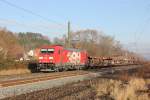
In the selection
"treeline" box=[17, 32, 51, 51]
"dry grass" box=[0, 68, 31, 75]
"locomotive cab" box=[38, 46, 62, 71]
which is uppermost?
"treeline" box=[17, 32, 51, 51]

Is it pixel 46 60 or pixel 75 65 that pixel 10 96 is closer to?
pixel 46 60

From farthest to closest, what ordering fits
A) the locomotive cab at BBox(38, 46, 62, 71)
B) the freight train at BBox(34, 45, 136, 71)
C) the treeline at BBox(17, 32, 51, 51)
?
the treeline at BBox(17, 32, 51, 51), the freight train at BBox(34, 45, 136, 71), the locomotive cab at BBox(38, 46, 62, 71)

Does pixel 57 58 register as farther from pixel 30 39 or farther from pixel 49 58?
pixel 30 39

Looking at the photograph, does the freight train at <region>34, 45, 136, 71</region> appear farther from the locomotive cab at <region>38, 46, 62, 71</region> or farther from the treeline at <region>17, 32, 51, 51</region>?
the treeline at <region>17, 32, 51, 51</region>

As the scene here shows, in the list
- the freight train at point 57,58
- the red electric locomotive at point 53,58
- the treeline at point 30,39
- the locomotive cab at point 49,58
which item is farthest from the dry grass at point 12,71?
the treeline at point 30,39

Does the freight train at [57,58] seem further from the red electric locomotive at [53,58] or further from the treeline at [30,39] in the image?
the treeline at [30,39]

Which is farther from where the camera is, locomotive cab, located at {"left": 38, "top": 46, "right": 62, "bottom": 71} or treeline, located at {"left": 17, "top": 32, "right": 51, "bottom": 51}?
treeline, located at {"left": 17, "top": 32, "right": 51, "bottom": 51}

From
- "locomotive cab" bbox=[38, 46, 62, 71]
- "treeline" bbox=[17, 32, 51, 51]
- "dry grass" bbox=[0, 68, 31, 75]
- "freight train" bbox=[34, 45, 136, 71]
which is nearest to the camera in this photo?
"dry grass" bbox=[0, 68, 31, 75]

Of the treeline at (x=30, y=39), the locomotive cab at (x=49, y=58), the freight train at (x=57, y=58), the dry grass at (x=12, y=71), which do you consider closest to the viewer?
the dry grass at (x=12, y=71)

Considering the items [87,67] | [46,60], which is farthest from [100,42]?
[46,60]

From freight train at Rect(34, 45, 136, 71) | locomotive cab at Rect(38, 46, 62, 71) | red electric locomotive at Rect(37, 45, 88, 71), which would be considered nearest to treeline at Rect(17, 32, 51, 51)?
freight train at Rect(34, 45, 136, 71)

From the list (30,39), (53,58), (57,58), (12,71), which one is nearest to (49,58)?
(53,58)

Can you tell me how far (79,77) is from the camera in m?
33.7

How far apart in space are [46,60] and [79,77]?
11936mm
